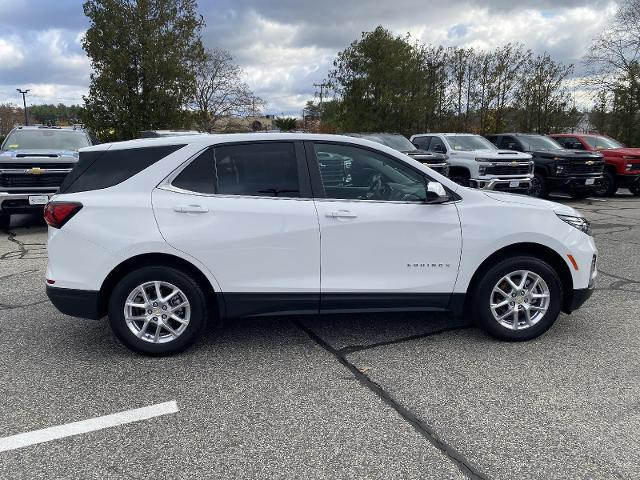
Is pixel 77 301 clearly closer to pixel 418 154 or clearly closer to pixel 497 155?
pixel 418 154

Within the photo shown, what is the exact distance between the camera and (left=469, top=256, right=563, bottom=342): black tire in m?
4.10

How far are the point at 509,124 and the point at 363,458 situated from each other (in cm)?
2780

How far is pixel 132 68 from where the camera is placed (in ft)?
57.0

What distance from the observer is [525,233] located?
4078 mm

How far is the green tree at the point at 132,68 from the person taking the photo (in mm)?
16922

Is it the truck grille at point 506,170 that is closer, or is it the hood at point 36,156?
the hood at point 36,156

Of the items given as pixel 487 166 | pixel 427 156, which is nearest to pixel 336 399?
pixel 427 156

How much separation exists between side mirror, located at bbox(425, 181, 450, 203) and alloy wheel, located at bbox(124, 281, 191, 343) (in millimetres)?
2026

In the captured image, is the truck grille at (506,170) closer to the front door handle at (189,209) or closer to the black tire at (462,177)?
the black tire at (462,177)

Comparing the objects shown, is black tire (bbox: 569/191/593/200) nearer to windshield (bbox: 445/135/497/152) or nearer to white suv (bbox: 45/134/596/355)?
windshield (bbox: 445/135/497/152)

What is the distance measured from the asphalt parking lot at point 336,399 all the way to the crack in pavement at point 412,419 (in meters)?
0.01

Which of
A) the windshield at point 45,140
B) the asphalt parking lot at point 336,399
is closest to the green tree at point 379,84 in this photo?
the windshield at point 45,140

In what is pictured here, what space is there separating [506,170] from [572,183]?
2.41m

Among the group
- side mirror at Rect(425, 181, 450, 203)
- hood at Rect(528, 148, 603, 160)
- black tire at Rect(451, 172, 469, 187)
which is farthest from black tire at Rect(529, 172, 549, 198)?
side mirror at Rect(425, 181, 450, 203)
